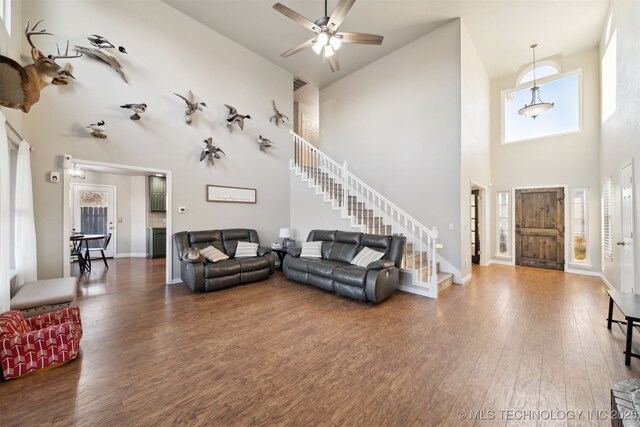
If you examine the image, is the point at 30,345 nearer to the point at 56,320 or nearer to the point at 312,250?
the point at 56,320

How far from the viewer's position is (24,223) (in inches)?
126

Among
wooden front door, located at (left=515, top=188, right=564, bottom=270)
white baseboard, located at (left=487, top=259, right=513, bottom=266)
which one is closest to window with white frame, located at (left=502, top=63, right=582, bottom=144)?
wooden front door, located at (left=515, top=188, right=564, bottom=270)

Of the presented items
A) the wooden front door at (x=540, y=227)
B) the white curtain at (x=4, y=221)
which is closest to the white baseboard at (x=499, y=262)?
the wooden front door at (x=540, y=227)

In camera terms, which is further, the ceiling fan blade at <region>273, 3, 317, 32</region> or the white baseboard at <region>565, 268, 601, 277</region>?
the white baseboard at <region>565, 268, 601, 277</region>

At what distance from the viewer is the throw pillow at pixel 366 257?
14.0 ft

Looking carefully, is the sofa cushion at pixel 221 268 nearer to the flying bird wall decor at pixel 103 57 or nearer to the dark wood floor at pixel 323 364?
the dark wood floor at pixel 323 364

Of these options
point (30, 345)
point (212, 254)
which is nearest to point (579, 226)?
point (212, 254)

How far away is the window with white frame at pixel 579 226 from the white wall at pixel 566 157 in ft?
0.29

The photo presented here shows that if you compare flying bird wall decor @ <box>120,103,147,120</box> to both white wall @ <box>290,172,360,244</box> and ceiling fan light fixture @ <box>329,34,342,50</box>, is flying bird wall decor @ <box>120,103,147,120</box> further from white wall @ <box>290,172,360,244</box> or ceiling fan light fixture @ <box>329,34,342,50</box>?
white wall @ <box>290,172,360,244</box>

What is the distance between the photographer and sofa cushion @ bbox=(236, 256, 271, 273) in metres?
4.69

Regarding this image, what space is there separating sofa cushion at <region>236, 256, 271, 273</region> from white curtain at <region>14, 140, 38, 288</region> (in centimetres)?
272

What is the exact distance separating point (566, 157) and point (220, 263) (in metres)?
8.15

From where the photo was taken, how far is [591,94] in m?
5.62

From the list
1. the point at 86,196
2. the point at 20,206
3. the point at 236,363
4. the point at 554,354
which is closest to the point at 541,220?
the point at 554,354
